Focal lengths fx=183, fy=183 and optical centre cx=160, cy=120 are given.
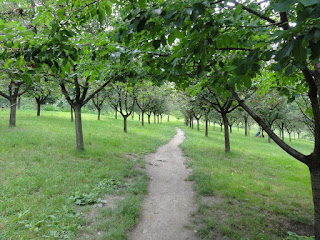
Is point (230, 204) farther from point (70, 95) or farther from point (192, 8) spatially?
point (70, 95)

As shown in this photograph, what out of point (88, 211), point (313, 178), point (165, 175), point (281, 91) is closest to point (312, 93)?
point (281, 91)

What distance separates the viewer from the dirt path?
13.4 ft

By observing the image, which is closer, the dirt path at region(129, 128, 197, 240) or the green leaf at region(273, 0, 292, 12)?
the green leaf at region(273, 0, 292, 12)

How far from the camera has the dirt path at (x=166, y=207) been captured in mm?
4074

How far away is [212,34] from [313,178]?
348 centimetres

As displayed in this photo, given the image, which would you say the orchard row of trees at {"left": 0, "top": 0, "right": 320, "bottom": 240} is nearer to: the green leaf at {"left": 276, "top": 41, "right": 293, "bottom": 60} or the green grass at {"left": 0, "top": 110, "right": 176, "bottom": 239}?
the green leaf at {"left": 276, "top": 41, "right": 293, "bottom": 60}

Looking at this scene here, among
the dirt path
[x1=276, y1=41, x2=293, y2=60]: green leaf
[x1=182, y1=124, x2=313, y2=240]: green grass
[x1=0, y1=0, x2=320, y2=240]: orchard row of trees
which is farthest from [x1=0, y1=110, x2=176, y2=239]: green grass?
[x1=276, y1=41, x2=293, y2=60]: green leaf

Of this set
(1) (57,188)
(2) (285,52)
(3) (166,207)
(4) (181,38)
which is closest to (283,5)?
(2) (285,52)

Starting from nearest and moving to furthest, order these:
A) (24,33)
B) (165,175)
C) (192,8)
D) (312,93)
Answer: (192,8)
(24,33)
(312,93)
(165,175)

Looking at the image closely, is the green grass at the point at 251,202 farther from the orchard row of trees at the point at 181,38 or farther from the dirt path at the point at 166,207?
the orchard row of trees at the point at 181,38

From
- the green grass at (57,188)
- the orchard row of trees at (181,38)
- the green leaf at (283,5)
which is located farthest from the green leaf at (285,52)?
the green grass at (57,188)

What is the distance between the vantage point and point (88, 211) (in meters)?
4.68

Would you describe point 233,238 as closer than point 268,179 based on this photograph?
Yes

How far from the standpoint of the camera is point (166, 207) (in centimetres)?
527
